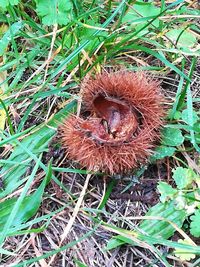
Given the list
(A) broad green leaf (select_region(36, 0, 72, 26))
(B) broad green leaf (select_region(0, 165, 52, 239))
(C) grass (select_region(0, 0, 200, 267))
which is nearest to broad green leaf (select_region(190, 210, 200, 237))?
(C) grass (select_region(0, 0, 200, 267))

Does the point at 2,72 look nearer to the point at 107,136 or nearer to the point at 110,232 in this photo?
the point at 107,136

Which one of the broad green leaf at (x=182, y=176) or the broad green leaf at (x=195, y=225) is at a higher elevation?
the broad green leaf at (x=182, y=176)

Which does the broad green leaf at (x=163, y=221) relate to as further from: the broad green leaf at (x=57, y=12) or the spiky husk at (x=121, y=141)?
the broad green leaf at (x=57, y=12)

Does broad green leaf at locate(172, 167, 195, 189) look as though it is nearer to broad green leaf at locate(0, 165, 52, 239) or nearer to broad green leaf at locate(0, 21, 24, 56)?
broad green leaf at locate(0, 165, 52, 239)

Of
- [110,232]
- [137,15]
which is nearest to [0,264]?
[110,232]

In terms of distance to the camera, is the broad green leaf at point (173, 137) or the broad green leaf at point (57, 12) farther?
the broad green leaf at point (57, 12)

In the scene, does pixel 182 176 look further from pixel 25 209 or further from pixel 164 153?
pixel 25 209

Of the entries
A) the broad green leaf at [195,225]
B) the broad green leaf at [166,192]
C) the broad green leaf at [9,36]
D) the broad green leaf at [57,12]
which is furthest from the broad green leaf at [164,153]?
the broad green leaf at [9,36]
